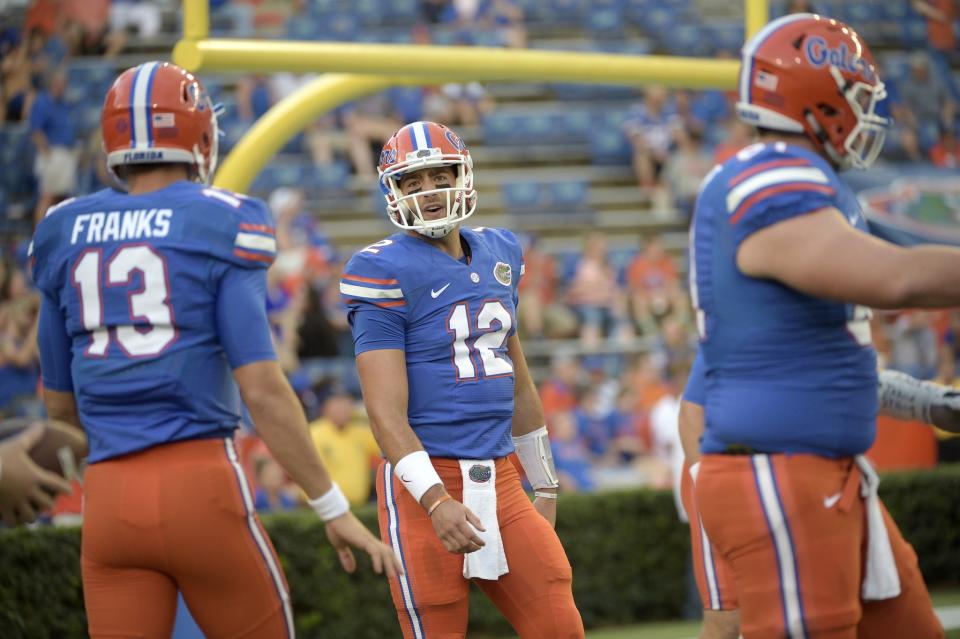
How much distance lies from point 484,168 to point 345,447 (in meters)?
6.93

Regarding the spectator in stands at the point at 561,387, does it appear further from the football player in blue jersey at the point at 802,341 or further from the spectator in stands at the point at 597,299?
the football player in blue jersey at the point at 802,341

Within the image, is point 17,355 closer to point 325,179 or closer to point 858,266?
point 325,179

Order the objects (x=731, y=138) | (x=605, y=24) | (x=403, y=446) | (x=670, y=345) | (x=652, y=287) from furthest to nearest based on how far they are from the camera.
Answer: (x=605, y=24), (x=731, y=138), (x=652, y=287), (x=670, y=345), (x=403, y=446)

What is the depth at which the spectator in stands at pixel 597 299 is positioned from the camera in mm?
12164

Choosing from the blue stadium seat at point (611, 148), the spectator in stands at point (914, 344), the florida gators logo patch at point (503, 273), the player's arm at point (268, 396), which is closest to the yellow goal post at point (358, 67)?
the florida gators logo patch at point (503, 273)

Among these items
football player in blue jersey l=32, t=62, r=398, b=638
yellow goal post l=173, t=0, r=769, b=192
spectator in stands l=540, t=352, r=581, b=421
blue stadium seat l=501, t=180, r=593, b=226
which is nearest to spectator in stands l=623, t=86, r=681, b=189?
blue stadium seat l=501, t=180, r=593, b=226

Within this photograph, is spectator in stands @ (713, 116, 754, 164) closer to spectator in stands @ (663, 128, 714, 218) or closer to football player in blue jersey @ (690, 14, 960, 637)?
spectator in stands @ (663, 128, 714, 218)

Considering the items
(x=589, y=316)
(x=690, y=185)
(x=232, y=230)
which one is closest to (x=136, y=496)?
(x=232, y=230)

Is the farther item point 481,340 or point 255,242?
point 481,340

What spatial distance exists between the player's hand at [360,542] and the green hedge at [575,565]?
2705 mm

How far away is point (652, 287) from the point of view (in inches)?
492

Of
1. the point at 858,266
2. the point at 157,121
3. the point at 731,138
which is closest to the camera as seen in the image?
the point at 858,266

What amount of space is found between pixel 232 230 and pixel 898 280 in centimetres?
152

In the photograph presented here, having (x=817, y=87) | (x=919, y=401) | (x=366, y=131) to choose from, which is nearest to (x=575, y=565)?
(x=919, y=401)
